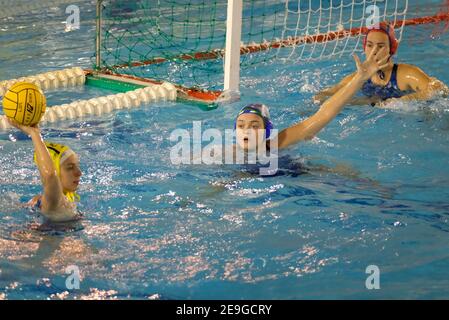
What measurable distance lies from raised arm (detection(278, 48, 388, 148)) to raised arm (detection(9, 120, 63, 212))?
1663mm

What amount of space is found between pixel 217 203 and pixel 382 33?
2.26 m

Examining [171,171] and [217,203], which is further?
[171,171]

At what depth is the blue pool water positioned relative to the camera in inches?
146

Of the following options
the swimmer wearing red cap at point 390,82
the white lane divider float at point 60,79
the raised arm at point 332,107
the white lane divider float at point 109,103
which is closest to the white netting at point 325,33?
the swimmer wearing red cap at point 390,82

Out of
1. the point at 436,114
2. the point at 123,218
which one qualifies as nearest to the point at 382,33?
the point at 436,114

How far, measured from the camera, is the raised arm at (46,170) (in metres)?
3.75

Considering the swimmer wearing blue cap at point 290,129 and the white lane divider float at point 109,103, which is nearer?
the swimmer wearing blue cap at point 290,129

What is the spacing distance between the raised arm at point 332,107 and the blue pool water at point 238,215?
15 centimetres

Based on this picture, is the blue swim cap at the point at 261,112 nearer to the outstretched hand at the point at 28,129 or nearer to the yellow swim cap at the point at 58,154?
the yellow swim cap at the point at 58,154

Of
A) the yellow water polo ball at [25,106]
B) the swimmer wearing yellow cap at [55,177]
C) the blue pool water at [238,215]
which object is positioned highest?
the yellow water polo ball at [25,106]

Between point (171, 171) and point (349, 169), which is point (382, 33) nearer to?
point (349, 169)

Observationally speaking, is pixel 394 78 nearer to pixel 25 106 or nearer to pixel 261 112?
pixel 261 112

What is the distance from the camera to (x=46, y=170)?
148 inches
